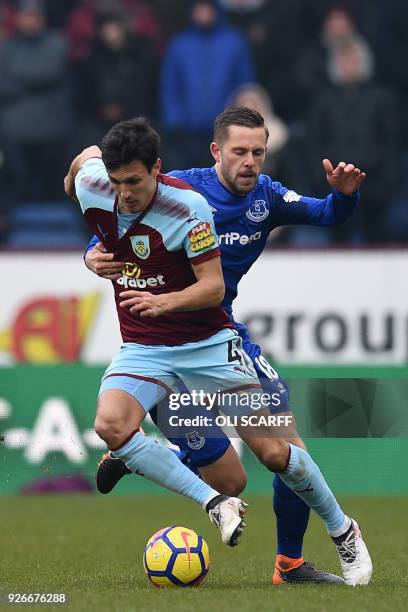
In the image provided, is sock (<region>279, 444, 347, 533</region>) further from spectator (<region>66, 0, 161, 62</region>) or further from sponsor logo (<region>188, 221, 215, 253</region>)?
spectator (<region>66, 0, 161, 62</region>)

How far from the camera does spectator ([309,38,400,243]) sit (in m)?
14.0

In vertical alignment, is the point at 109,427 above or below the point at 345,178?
below

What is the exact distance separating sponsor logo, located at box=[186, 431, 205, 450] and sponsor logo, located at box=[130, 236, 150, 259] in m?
1.11

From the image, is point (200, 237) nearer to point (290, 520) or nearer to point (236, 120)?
point (236, 120)

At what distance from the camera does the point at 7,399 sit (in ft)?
40.8

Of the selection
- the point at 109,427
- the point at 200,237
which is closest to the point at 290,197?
the point at 200,237

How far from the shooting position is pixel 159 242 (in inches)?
254

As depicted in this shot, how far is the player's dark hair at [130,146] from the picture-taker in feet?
20.2

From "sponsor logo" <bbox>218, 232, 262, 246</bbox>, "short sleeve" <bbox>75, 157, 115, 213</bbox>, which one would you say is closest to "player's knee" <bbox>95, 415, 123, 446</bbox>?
"short sleeve" <bbox>75, 157, 115, 213</bbox>

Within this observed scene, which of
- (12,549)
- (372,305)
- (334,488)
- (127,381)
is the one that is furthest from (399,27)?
(127,381)

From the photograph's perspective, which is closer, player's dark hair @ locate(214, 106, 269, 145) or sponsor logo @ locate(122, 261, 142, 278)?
sponsor logo @ locate(122, 261, 142, 278)

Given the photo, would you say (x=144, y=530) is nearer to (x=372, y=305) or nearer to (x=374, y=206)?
(x=372, y=305)

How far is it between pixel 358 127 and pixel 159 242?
7.94m

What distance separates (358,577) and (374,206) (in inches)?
332
